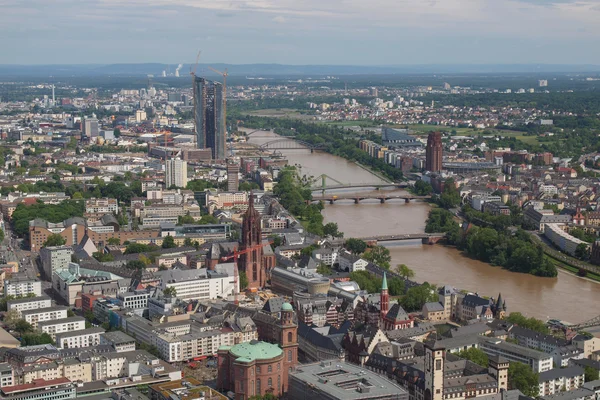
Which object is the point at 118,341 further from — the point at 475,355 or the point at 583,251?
the point at 583,251

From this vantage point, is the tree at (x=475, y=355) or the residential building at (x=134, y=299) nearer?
the tree at (x=475, y=355)

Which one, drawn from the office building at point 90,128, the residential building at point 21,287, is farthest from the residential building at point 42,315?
the office building at point 90,128

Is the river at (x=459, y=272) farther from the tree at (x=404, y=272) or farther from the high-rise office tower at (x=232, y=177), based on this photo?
the high-rise office tower at (x=232, y=177)

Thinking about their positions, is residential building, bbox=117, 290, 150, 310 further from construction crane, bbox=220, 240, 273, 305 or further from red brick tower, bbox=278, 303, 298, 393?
red brick tower, bbox=278, 303, 298, 393

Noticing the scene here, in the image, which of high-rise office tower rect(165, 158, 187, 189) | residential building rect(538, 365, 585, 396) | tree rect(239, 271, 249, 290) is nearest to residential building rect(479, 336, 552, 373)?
residential building rect(538, 365, 585, 396)

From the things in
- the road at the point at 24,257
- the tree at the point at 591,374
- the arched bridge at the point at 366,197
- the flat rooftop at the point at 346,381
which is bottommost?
the arched bridge at the point at 366,197

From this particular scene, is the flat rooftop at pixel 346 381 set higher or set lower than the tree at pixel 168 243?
higher

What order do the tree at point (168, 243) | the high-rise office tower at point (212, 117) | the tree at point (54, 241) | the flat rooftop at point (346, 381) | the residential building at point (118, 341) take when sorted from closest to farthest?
the flat rooftop at point (346, 381) < the residential building at point (118, 341) < the tree at point (54, 241) < the tree at point (168, 243) < the high-rise office tower at point (212, 117)

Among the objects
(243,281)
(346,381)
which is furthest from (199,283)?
(346,381)
